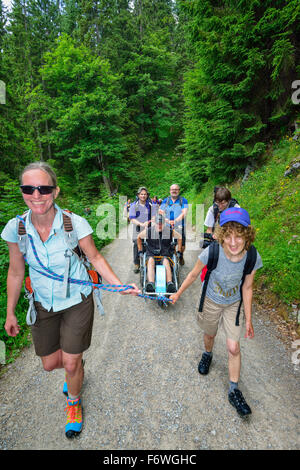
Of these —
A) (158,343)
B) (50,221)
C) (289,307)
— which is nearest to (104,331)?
(158,343)

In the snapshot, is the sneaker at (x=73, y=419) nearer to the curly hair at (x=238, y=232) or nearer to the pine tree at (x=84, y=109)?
the curly hair at (x=238, y=232)

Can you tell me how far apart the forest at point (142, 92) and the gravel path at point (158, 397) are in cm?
250

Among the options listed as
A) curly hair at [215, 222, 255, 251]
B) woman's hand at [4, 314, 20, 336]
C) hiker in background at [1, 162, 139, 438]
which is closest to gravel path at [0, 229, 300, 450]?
hiker in background at [1, 162, 139, 438]

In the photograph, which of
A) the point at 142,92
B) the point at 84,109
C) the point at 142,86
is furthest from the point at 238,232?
the point at 142,86

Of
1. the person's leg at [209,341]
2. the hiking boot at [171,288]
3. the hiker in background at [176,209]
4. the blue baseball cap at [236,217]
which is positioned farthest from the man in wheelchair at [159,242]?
the blue baseball cap at [236,217]

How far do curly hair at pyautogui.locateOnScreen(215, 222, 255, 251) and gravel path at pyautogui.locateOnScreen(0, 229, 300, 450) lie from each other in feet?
6.36

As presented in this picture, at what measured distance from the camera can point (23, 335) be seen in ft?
12.4

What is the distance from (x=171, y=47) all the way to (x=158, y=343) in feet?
128

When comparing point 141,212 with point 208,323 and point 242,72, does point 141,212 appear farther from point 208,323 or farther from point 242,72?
point 242,72

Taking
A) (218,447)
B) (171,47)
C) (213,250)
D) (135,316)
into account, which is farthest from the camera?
(171,47)

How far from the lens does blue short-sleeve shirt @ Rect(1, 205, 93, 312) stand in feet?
6.40

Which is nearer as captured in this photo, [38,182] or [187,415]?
[38,182]

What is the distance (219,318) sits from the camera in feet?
8.76

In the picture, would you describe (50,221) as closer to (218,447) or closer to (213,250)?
(213,250)
